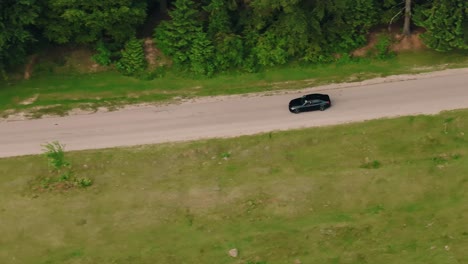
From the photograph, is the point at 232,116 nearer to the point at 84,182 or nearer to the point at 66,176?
the point at 84,182

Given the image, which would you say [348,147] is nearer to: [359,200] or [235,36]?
[359,200]

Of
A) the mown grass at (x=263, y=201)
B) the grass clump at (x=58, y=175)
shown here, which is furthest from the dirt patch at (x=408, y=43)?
the grass clump at (x=58, y=175)

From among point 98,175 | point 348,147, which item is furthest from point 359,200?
point 98,175

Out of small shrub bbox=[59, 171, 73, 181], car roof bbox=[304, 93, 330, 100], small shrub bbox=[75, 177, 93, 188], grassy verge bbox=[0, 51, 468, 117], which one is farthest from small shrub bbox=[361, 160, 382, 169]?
small shrub bbox=[59, 171, 73, 181]

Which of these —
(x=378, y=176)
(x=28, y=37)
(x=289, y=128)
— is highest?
(x=28, y=37)

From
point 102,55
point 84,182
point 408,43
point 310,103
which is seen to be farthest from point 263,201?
point 408,43

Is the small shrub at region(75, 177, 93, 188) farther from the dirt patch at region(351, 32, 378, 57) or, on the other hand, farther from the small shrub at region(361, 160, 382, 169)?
the dirt patch at region(351, 32, 378, 57)
